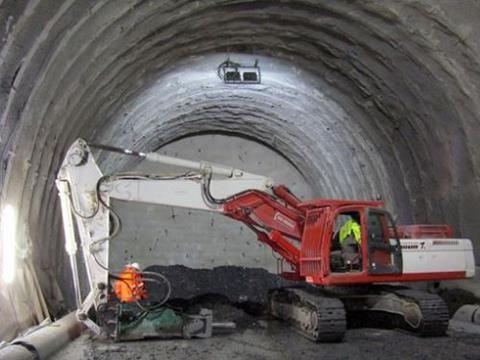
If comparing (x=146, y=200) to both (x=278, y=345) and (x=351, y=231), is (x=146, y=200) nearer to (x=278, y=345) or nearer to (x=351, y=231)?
(x=278, y=345)

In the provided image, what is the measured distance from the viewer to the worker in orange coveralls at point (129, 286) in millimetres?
7840

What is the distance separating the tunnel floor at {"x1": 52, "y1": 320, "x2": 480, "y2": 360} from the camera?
6941mm

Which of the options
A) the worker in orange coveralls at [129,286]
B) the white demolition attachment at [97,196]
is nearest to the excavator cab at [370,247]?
the white demolition attachment at [97,196]

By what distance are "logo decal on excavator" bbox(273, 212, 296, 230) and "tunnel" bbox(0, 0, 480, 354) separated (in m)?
2.48

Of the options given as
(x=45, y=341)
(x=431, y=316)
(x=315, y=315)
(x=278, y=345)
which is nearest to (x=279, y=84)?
(x=315, y=315)

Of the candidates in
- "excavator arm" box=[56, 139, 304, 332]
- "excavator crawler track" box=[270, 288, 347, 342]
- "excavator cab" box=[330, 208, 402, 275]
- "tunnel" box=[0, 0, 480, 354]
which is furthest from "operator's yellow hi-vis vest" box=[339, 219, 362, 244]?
"tunnel" box=[0, 0, 480, 354]

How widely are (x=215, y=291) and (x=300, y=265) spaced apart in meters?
5.38

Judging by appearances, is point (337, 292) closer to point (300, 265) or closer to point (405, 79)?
point (300, 265)

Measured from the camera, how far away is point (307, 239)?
8930mm

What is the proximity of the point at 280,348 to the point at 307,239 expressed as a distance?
71.3 inches

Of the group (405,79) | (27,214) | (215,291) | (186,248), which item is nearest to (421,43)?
(405,79)

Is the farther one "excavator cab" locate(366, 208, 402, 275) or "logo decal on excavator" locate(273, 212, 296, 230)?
"logo decal on excavator" locate(273, 212, 296, 230)

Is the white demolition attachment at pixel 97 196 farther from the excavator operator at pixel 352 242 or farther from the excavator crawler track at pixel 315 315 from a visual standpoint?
the excavator operator at pixel 352 242

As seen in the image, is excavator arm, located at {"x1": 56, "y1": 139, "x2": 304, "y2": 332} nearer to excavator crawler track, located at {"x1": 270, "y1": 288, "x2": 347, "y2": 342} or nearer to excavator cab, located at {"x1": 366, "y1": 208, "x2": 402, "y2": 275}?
excavator crawler track, located at {"x1": 270, "y1": 288, "x2": 347, "y2": 342}
